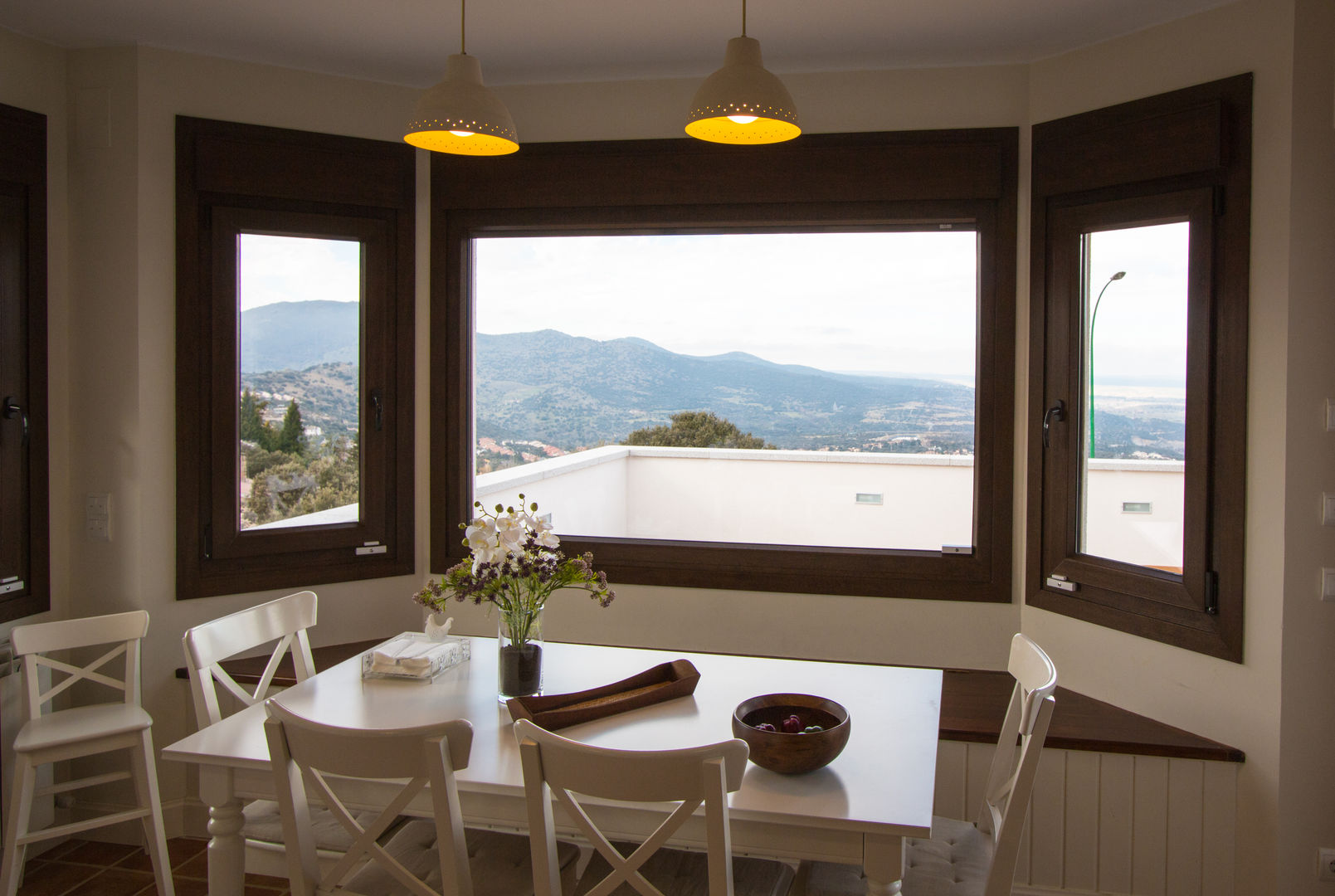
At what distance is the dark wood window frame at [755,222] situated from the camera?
128 inches

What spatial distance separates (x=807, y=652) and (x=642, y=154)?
1.89m

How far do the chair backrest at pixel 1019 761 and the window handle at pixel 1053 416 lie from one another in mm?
991

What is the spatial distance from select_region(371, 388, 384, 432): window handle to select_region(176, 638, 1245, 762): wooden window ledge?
0.87m

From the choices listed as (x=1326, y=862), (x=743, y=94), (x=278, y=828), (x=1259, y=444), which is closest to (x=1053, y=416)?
(x=1259, y=444)

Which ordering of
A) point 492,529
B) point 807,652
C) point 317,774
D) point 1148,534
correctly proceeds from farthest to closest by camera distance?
point 807,652 → point 1148,534 → point 492,529 → point 317,774

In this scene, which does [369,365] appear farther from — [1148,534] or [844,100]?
[1148,534]

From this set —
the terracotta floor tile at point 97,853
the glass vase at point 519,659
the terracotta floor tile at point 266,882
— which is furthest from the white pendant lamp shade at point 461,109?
the terracotta floor tile at point 97,853

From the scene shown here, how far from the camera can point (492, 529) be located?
217cm

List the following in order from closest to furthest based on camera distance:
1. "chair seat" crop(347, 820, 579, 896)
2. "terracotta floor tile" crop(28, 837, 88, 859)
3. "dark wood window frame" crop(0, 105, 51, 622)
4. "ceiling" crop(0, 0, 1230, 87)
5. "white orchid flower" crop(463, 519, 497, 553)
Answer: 1. "chair seat" crop(347, 820, 579, 896)
2. "white orchid flower" crop(463, 519, 497, 553)
3. "ceiling" crop(0, 0, 1230, 87)
4. "dark wood window frame" crop(0, 105, 51, 622)
5. "terracotta floor tile" crop(28, 837, 88, 859)

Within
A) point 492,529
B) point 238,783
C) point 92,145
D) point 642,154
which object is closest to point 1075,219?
point 642,154

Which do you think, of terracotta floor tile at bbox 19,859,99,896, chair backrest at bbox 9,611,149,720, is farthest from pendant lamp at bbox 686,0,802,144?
terracotta floor tile at bbox 19,859,99,896

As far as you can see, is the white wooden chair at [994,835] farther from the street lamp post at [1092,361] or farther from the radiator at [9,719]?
the radiator at [9,719]

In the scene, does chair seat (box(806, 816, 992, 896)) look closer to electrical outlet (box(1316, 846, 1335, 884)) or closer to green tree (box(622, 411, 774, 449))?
electrical outlet (box(1316, 846, 1335, 884))

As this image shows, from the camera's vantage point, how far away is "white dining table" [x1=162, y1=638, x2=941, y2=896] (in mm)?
1707
